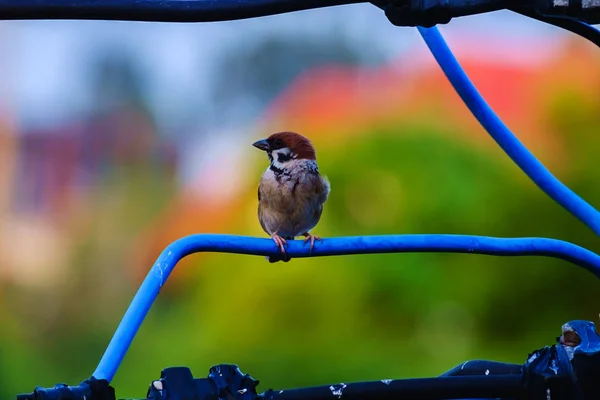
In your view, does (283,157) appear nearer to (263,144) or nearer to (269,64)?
(263,144)

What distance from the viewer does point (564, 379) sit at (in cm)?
105

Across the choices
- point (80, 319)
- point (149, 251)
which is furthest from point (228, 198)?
point (80, 319)

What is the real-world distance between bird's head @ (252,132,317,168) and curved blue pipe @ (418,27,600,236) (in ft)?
4.34

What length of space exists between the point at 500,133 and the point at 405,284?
6.05 meters

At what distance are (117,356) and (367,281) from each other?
641 centimetres

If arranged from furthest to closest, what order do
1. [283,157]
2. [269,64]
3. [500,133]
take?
[269,64]
[283,157]
[500,133]

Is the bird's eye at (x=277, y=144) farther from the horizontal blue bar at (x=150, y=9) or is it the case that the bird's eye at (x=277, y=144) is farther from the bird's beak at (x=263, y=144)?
the horizontal blue bar at (x=150, y=9)

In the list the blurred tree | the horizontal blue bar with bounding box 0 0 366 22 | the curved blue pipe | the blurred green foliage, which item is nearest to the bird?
the curved blue pipe

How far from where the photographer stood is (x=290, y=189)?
9.04 feet

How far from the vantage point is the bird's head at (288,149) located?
2840 millimetres

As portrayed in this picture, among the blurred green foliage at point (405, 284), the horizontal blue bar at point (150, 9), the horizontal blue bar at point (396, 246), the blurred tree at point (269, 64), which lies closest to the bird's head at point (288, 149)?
the horizontal blue bar at point (396, 246)

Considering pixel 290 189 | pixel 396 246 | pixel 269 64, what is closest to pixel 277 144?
pixel 290 189

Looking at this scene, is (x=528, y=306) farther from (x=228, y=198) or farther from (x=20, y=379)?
(x=20, y=379)

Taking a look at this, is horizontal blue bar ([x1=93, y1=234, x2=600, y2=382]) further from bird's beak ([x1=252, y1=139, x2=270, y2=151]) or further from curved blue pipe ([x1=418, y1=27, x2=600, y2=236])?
bird's beak ([x1=252, y1=139, x2=270, y2=151])
